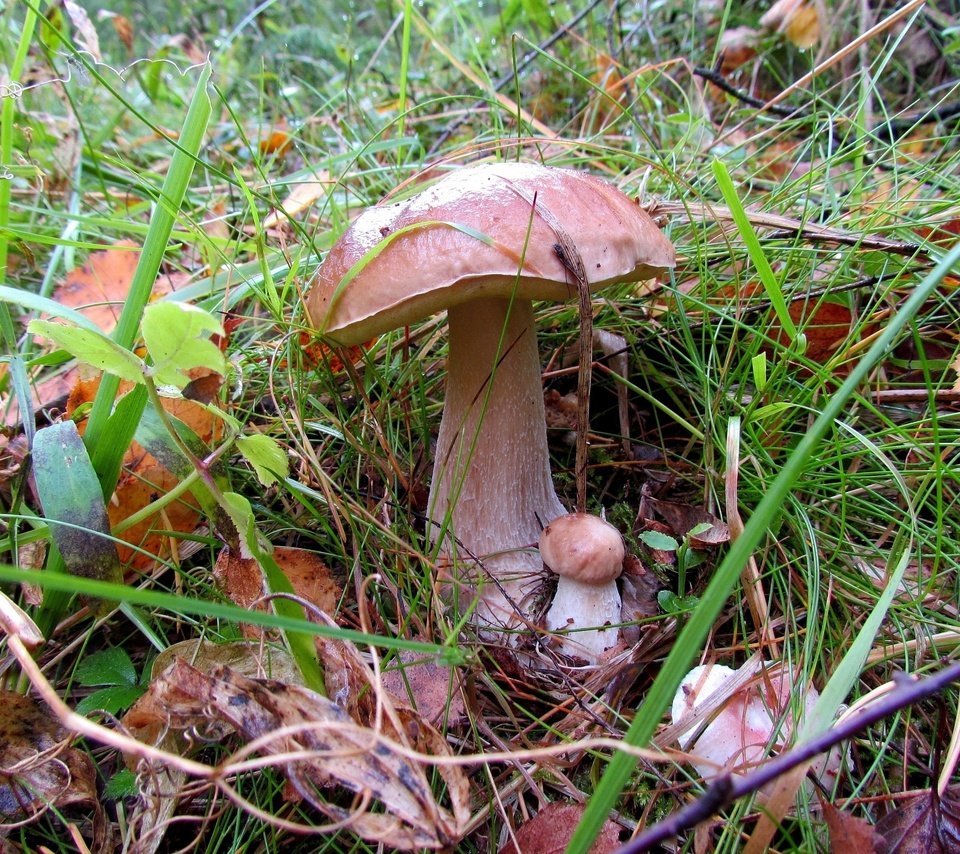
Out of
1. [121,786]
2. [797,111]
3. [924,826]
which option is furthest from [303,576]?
[797,111]

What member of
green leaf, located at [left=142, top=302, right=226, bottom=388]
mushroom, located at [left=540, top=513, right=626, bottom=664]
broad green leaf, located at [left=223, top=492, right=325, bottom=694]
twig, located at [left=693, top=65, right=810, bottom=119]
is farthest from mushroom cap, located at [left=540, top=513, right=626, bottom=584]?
twig, located at [left=693, top=65, right=810, bottom=119]

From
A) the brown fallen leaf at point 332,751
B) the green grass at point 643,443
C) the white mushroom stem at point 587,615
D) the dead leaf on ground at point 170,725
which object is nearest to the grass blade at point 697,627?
the green grass at point 643,443

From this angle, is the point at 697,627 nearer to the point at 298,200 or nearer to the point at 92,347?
the point at 92,347

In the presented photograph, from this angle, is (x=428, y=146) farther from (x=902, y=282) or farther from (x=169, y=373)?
(x=169, y=373)

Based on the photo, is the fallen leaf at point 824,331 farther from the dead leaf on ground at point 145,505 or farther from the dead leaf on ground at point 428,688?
the dead leaf on ground at point 145,505

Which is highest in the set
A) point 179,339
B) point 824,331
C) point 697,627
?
point 179,339

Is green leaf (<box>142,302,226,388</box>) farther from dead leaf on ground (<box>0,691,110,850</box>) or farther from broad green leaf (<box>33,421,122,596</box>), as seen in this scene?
dead leaf on ground (<box>0,691,110,850</box>)
